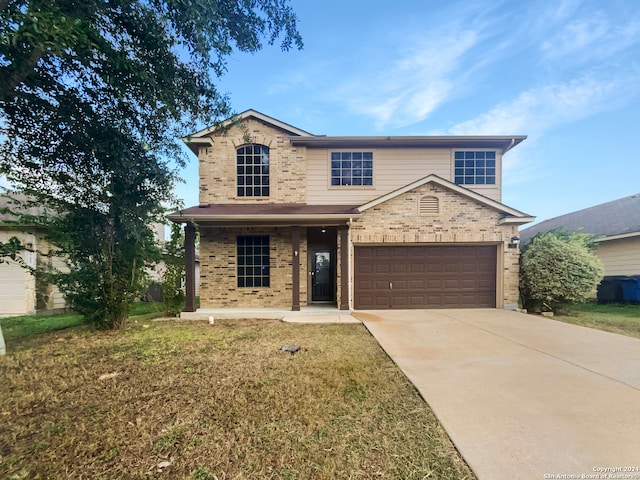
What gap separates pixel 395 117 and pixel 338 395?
15.9 m

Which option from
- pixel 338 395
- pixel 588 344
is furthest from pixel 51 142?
pixel 588 344

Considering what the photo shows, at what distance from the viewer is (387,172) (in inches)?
447

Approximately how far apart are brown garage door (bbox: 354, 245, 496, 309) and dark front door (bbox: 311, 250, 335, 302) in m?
1.83

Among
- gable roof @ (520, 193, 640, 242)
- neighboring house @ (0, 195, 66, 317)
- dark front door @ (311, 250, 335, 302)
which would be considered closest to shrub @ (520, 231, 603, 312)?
gable roof @ (520, 193, 640, 242)

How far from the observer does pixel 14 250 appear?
5898 mm

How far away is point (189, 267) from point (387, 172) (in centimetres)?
773

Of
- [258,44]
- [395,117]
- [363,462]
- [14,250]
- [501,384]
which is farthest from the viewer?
[395,117]

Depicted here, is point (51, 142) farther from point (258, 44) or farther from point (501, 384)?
point (501, 384)

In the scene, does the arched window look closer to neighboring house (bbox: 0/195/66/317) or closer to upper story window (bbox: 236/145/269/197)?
upper story window (bbox: 236/145/269/197)

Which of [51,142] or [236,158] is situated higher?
[236,158]

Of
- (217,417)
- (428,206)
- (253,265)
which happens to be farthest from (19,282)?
(428,206)

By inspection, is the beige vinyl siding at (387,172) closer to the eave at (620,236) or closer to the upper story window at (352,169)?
the upper story window at (352,169)

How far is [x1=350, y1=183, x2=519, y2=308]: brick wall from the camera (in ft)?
33.0

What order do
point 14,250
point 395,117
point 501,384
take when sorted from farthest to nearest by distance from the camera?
point 395,117 → point 14,250 → point 501,384
